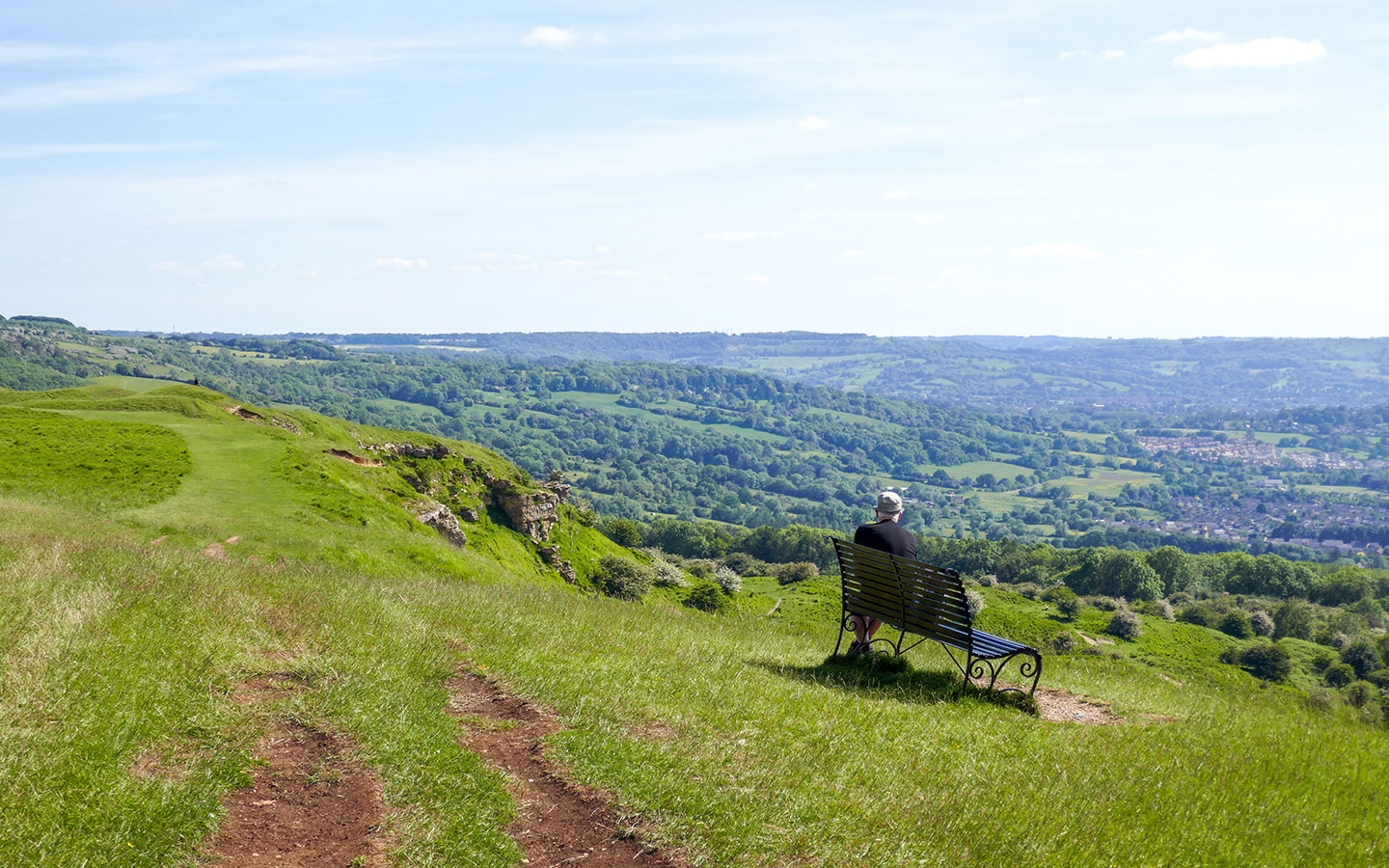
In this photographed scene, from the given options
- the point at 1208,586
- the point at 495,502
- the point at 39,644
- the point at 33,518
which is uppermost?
the point at 39,644

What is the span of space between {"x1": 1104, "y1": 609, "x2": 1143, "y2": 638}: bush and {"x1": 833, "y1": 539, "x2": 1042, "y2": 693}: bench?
98.3m

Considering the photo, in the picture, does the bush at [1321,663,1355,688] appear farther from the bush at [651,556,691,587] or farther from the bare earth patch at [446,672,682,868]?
the bare earth patch at [446,672,682,868]

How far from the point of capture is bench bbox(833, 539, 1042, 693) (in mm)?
9867

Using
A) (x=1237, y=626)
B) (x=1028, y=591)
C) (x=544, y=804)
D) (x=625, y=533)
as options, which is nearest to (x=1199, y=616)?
(x=1237, y=626)

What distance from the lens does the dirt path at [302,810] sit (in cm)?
545

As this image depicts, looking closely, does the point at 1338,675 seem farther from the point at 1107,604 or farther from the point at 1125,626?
the point at 1107,604

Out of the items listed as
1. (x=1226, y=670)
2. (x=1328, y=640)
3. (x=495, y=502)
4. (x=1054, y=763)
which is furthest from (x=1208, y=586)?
(x=1054, y=763)

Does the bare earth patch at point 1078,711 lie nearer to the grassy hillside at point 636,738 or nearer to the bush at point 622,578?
the grassy hillside at point 636,738

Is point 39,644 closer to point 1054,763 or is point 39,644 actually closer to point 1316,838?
point 1054,763

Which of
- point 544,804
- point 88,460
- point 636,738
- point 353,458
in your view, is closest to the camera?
point 544,804

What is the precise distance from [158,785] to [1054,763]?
23.7ft

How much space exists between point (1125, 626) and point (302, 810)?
10770cm

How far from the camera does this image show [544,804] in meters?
6.33

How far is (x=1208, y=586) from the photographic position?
143750 millimetres
